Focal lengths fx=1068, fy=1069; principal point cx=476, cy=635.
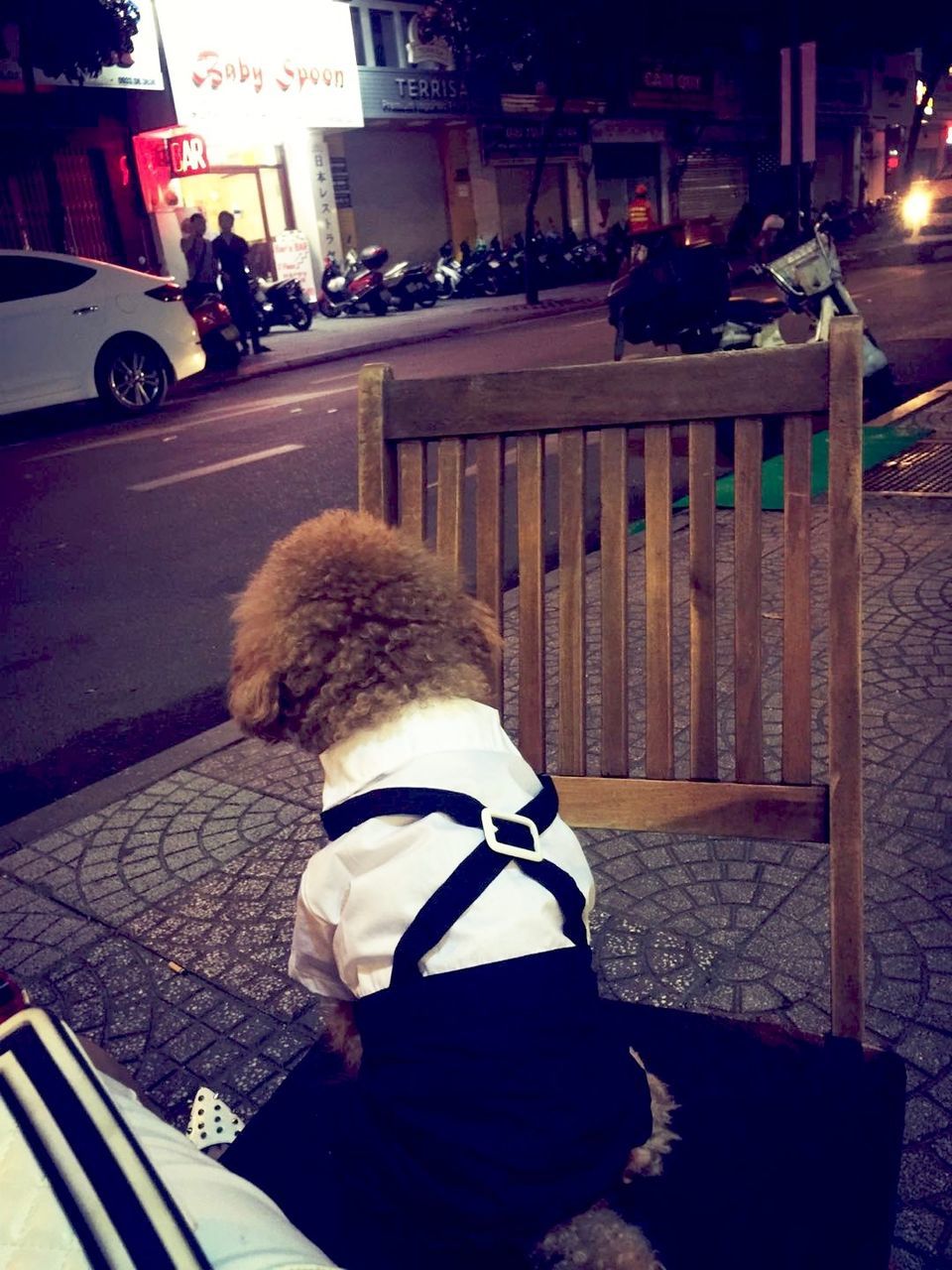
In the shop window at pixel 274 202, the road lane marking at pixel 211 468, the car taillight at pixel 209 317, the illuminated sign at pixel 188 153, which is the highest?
the illuminated sign at pixel 188 153

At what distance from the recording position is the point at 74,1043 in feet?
2.90

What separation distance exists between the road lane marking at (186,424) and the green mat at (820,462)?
5.97 metres

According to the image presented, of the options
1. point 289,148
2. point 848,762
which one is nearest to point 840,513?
point 848,762

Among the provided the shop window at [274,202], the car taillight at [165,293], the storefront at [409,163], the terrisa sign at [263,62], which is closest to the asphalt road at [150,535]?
the car taillight at [165,293]

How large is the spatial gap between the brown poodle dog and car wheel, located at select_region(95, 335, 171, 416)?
35.4ft

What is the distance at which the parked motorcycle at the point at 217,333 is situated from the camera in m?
14.4

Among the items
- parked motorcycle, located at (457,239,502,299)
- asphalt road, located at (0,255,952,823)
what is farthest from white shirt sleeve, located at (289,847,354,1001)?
parked motorcycle, located at (457,239,502,299)

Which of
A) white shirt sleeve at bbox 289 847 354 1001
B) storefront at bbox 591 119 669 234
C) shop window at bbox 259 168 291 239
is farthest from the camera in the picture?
storefront at bbox 591 119 669 234

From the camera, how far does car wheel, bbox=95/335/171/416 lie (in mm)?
11375

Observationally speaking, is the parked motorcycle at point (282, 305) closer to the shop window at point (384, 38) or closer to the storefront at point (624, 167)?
the shop window at point (384, 38)

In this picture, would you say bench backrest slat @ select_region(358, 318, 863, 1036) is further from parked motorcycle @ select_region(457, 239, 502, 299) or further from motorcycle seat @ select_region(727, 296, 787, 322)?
parked motorcycle @ select_region(457, 239, 502, 299)

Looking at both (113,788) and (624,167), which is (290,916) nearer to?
(113,788)

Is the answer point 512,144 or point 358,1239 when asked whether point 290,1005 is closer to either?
point 358,1239

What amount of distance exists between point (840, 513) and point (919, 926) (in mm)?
1319
